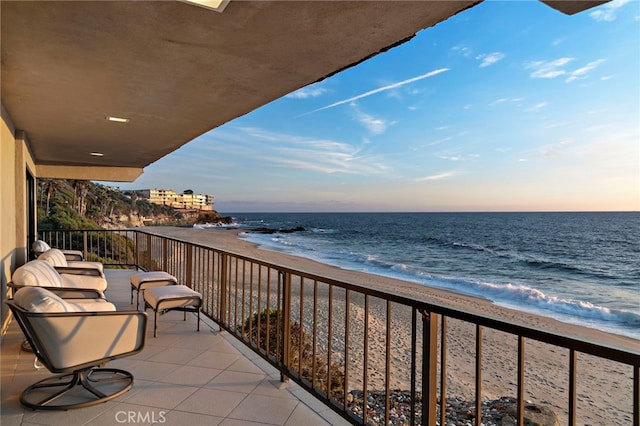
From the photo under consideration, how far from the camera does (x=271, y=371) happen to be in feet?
9.20

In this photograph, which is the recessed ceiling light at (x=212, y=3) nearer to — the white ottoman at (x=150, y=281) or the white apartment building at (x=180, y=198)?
the white ottoman at (x=150, y=281)

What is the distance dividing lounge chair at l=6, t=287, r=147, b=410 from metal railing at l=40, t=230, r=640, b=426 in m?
0.96

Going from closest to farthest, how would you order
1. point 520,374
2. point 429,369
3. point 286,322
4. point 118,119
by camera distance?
1. point 520,374
2. point 429,369
3. point 286,322
4. point 118,119

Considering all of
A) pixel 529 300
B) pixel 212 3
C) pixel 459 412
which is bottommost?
pixel 529 300

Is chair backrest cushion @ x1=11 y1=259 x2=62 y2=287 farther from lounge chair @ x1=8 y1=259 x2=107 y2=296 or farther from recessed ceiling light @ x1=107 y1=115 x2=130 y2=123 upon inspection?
recessed ceiling light @ x1=107 y1=115 x2=130 y2=123

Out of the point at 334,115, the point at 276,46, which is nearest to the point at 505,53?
the point at 334,115

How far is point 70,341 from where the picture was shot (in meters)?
2.14

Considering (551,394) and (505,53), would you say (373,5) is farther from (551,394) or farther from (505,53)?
(505,53)

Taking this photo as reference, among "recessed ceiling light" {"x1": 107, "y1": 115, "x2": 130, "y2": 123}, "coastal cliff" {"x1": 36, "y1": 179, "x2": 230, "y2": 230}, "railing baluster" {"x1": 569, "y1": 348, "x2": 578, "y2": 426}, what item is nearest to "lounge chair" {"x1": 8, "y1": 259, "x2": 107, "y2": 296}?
"recessed ceiling light" {"x1": 107, "y1": 115, "x2": 130, "y2": 123}

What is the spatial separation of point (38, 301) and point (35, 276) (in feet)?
3.27

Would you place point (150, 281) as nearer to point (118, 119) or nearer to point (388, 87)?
point (118, 119)

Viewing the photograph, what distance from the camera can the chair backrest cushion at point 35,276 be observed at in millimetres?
2758

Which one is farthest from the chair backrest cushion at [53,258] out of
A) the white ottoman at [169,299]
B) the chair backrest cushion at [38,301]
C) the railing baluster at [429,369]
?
the railing baluster at [429,369]

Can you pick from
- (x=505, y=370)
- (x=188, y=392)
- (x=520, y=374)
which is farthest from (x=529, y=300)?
(x=520, y=374)
